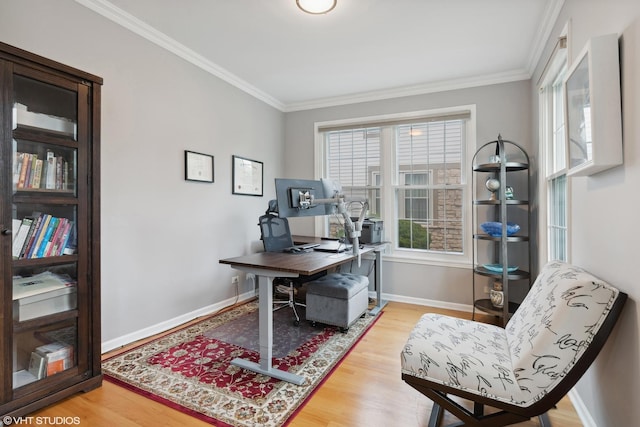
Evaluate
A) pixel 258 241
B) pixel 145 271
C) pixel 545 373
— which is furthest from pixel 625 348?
pixel 258 241

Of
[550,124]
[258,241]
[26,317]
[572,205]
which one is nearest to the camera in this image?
[26,317]

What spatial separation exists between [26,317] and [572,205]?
3.21 m

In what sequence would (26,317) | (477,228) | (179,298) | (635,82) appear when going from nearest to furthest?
(635,82) → (26,317) → (179,298) → (477,228)

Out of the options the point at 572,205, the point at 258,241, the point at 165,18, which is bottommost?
the point at 258,241

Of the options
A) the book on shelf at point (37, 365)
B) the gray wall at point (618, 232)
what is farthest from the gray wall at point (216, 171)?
the book on shelf at point (37, 365)

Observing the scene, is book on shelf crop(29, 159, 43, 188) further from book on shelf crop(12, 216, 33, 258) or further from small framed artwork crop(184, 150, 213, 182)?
small framed artwork crop(184, 150, 213, 182)

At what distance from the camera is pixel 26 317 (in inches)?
66.6

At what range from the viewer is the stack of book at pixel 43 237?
1.68m

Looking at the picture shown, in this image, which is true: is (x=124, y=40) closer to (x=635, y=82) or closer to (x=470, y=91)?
(x=635, y=82)

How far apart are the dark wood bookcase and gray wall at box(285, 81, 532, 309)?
9.16 ft

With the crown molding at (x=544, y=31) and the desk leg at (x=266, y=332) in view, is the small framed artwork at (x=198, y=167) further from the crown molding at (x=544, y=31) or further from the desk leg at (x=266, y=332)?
the crown molding at (x=544, y=31)

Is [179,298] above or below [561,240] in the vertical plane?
below

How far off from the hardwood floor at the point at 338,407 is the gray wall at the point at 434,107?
166cm

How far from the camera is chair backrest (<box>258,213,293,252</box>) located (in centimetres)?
301
